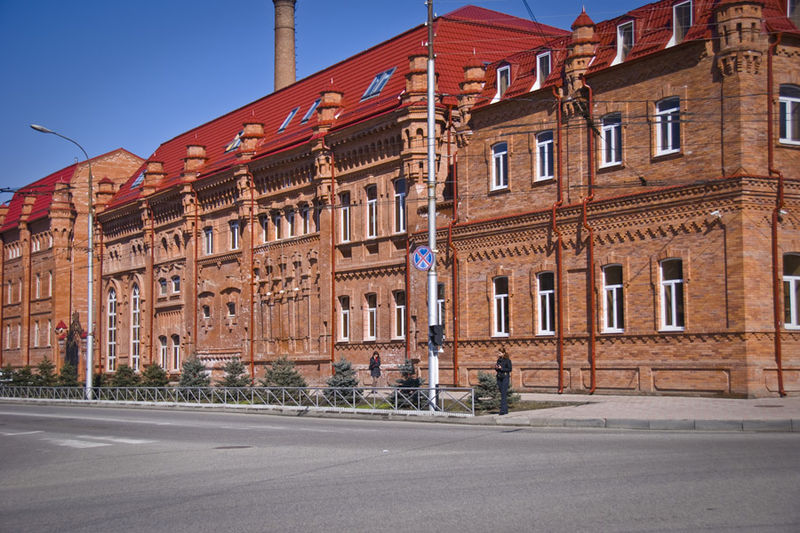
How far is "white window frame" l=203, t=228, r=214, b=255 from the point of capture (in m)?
48.1

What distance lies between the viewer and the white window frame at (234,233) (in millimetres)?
46062

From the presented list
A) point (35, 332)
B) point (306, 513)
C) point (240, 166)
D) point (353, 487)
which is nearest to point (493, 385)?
point (353, 487)

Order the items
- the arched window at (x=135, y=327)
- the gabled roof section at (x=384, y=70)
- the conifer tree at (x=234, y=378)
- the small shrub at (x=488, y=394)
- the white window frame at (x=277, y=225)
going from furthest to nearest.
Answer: the arched window at (x=135, y=327)
the white window frame at (x=277, y=225)
the conifer tree at (x=234, y=378)
the gabled roof section at (x=384, y=70)
the small shrub at (x=488, y=394)

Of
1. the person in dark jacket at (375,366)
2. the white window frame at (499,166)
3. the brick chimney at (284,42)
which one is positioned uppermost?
the brick chimney at (284,42)

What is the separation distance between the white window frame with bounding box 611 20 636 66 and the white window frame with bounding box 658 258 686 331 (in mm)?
6241

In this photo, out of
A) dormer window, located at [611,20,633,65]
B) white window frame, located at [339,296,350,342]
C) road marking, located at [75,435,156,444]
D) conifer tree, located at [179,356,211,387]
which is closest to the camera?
road marking, located at [75,435,156,444]

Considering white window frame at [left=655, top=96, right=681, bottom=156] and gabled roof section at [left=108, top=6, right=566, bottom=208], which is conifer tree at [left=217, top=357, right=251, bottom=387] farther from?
white window frame at [left=655, top=96, right=681, bottom=156]

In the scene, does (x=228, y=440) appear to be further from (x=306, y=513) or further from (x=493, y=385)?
(x=306, y=513)

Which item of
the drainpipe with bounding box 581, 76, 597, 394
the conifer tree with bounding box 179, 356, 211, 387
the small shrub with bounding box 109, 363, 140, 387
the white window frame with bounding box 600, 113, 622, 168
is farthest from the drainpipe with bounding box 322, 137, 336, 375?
the white window frame with bounding box 600, 113, 622, 168

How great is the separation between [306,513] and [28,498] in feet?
14.2

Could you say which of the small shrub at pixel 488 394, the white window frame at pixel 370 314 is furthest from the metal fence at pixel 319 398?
the white window frame at pixel 370 314

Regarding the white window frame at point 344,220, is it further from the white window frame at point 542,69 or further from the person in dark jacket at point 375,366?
the white window frame at point 542,69

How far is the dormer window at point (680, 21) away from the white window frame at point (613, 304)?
659cm

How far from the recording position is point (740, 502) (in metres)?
9.16
